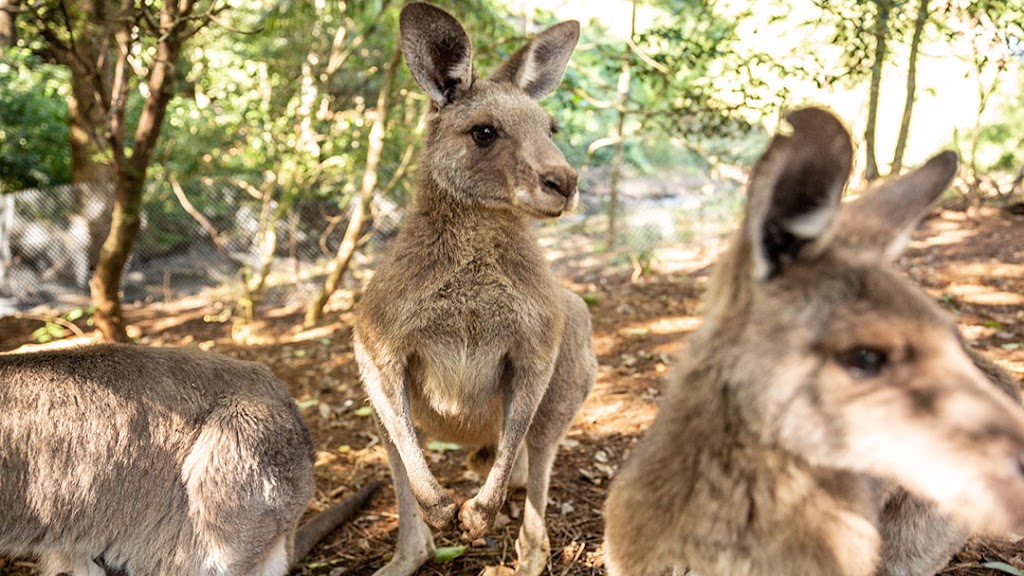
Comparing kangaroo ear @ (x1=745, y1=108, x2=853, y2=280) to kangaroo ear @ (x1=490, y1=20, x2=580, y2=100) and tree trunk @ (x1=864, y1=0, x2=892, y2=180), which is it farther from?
tree trunk @ (x1=864, y1=0, x2=892, y2=180)

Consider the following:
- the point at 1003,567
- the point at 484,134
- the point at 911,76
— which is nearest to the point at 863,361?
the point at 484,134

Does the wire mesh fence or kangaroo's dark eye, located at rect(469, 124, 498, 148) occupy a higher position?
kangaroo's dark eye, located at rect(469, 124, 498, 148)

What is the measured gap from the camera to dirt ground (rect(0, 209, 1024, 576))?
3.19 metres

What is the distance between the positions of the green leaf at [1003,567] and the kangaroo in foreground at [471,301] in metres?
1.54

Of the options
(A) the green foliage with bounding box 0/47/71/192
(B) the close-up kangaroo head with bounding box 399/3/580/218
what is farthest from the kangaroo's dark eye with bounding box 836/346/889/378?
(A) the green foliage with bounding box 0/47/71/192

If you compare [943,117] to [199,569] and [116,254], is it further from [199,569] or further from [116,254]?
[199,569]

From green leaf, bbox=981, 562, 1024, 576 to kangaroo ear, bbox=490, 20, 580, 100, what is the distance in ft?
7.68

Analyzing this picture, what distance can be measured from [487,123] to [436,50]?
35 centimetres

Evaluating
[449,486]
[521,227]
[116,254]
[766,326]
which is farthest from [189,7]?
[766,326]

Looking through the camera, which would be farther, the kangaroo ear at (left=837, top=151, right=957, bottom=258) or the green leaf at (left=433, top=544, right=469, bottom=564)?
the green leaf at (left=433, top=544, right=469, bottom=564)

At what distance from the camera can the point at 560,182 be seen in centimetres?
253

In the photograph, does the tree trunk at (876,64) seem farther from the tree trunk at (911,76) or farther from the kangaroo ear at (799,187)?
the kangaroo ear at (799,187)

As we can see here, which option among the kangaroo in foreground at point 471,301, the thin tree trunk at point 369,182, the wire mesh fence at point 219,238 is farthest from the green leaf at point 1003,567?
the wire mesh fence at point 219,238

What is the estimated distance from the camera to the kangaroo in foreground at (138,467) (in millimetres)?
2365
